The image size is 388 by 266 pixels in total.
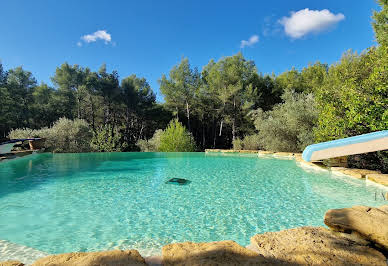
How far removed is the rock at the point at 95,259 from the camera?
5.35 ft

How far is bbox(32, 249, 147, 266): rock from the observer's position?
64.2 inches

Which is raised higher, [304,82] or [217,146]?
[304,82]

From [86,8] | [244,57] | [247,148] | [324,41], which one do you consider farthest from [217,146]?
[86,8]

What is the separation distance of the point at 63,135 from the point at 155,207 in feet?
47.1

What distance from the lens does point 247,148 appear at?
1562 centimetres

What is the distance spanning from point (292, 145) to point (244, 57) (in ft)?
35.4

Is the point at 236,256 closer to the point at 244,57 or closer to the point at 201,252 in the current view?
the point at 201,252

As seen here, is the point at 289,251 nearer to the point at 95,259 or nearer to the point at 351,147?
the point at 351,147

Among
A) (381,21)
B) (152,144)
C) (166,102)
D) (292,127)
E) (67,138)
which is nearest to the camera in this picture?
(381,21)

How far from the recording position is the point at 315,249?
1884 mm

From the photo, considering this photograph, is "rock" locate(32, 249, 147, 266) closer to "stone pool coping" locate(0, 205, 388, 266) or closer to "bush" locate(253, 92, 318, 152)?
"stone pool coping" locate(0, 205, 388, 266)

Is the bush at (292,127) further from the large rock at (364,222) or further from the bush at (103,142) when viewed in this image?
the bush at (103,142)

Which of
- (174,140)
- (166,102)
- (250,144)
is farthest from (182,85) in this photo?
(250,144)

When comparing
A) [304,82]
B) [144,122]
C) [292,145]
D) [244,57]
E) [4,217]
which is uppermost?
[244,57]
